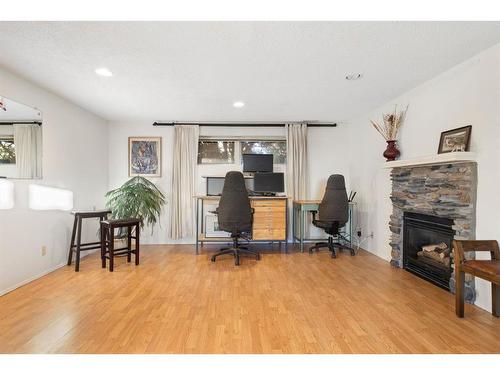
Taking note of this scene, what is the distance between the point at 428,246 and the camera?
9.86ft

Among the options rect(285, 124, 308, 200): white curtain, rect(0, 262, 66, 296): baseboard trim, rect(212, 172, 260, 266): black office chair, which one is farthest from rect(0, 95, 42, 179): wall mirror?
rect(285, 124, 308, 200): white curtain

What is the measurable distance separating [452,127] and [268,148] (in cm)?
276

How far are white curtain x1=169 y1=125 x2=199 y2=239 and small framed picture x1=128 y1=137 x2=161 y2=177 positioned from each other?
341 mm

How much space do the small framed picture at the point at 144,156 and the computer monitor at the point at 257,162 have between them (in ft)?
5.05

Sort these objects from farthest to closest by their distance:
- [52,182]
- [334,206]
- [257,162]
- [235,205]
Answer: [257,162] < [334,206] < [235,205] < [52,182]

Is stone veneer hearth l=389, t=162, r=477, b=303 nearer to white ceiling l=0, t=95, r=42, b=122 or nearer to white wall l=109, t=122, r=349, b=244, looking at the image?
white wall l=109, t=122, r=349, b=244

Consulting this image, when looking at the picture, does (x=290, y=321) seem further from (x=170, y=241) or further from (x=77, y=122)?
(x=77, y=122)

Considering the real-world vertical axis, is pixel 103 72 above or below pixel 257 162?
above

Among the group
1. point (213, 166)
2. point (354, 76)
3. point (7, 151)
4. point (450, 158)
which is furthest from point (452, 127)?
point (7, 151)

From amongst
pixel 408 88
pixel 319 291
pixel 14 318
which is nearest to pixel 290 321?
pixel 319 291

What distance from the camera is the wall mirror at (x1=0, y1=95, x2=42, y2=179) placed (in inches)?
101

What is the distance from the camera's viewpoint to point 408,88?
3113mm

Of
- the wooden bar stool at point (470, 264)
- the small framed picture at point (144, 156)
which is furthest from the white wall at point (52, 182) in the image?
the wooden bar stool at point (470, 264)

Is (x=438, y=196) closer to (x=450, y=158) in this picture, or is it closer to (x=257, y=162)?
(x=450, y=158)
